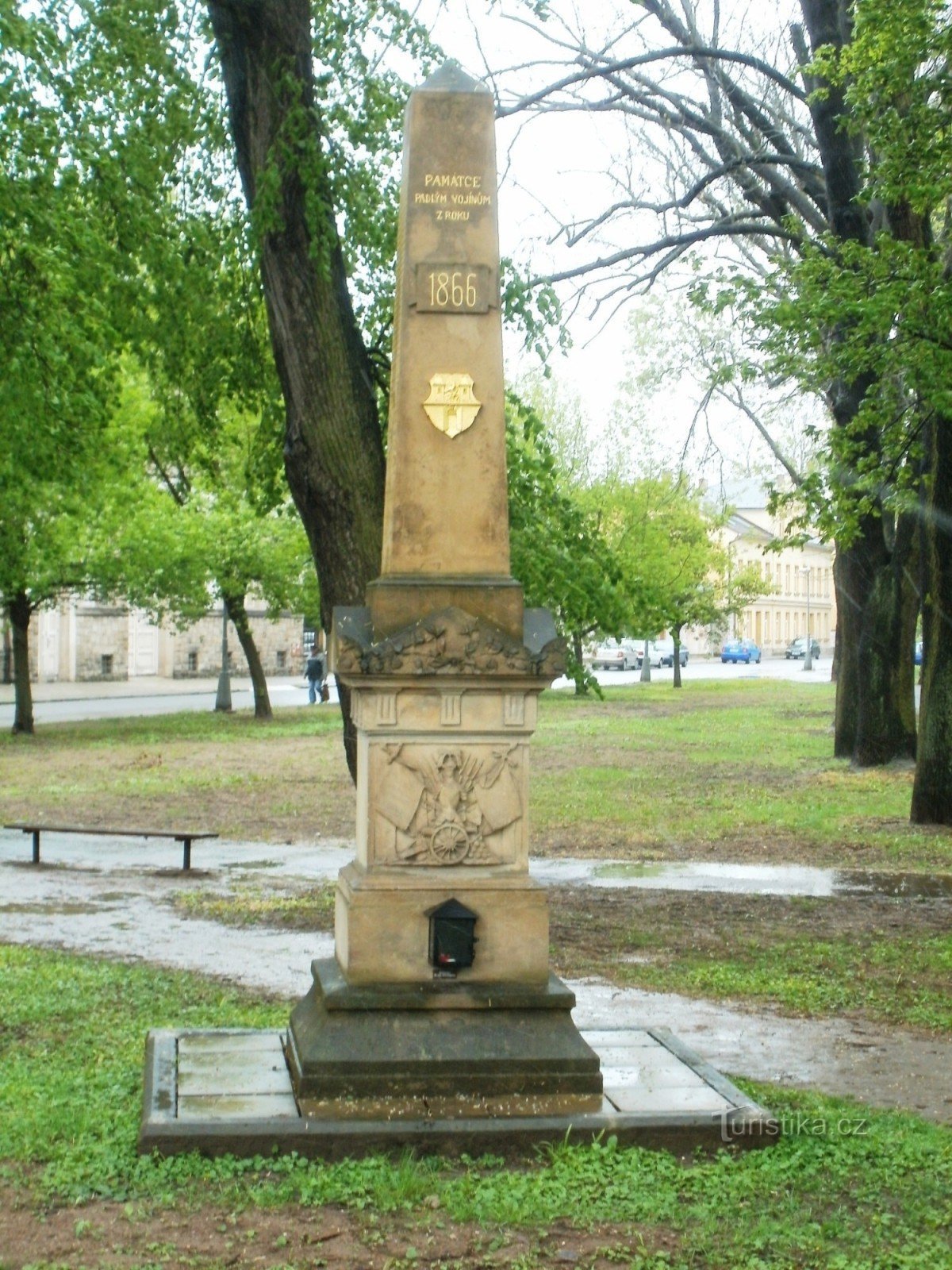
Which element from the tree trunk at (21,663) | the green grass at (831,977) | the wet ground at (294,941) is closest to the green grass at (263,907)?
the wet ground at (294,941)

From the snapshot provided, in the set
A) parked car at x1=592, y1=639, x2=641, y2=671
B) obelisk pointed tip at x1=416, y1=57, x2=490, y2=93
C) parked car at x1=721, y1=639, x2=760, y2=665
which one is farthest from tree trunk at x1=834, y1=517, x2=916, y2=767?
parked car at x1=721, y1=639, x2=760, y2=665

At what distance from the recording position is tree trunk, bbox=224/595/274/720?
35500 mm

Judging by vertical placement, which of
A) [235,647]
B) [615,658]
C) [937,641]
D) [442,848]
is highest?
[235,647]

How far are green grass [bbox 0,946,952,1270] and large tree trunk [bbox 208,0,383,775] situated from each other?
481 centimetres

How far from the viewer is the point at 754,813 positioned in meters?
18.8

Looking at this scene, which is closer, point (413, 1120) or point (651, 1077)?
point (413, 1120)

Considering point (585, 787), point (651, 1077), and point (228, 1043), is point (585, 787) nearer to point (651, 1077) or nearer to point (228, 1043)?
point (228, 1043)

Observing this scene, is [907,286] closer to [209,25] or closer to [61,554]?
[209,25]

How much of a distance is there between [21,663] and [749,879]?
20.5 m

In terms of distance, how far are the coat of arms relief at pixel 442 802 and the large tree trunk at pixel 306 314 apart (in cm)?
409

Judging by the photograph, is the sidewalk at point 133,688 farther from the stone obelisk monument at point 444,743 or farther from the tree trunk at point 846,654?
the stone obelisk monument at point 444,743

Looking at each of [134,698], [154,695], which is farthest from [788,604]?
[134,698]

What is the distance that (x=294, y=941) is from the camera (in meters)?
10.7

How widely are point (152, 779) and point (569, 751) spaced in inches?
336
